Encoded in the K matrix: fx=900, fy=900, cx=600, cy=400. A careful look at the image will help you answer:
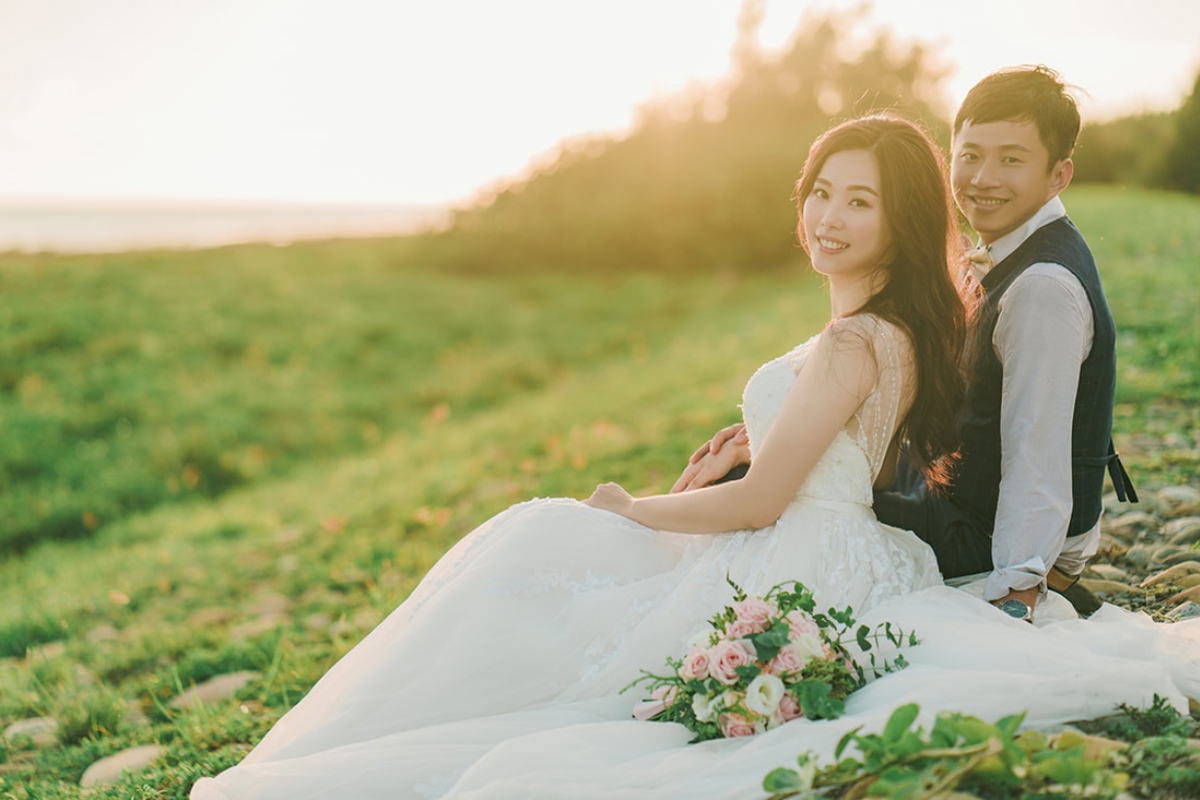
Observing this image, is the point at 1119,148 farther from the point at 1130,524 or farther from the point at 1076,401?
the point at 1076,401

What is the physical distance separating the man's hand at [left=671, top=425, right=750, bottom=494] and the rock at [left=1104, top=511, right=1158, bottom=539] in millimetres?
2104

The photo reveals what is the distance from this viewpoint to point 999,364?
3.25m

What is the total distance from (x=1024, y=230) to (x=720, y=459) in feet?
4.74

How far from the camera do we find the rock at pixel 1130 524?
173 inches

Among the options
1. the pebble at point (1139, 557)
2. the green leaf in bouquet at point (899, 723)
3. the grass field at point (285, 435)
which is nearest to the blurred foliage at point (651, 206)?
the grass field at point (285, 435)

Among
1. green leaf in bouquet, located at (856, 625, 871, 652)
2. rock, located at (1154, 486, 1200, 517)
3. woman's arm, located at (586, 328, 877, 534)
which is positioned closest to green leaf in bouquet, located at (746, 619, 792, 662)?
green leaf in bouquet, located at (856, 625, 871, 652)

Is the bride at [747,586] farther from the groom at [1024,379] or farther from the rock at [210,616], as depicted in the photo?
the rock at [210,616]

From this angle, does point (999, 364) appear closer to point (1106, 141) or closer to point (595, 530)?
point (595, 530)

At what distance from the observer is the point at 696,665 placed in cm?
248

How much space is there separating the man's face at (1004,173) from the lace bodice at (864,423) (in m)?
0.79

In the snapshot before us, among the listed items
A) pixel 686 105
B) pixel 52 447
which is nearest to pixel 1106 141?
pixel 686 105

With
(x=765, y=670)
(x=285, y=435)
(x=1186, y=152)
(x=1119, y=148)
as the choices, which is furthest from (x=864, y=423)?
(x=1119, y=148)

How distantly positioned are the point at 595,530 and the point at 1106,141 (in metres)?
30.3

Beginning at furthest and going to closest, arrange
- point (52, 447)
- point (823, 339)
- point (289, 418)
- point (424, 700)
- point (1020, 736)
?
point (289, 418) → point (52, 447) → point (823, 339) → point (424, 700) → point (1020, 736)
